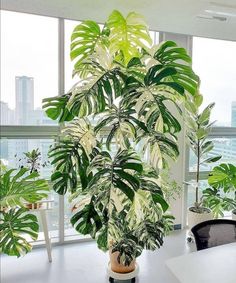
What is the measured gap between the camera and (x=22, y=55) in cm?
328

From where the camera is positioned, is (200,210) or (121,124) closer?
(121,124)

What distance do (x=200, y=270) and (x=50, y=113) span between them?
1637 mm

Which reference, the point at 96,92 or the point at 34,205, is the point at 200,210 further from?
the point at 96,92

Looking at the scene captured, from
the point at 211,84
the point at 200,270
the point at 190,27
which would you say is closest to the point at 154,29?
the point at 190,27

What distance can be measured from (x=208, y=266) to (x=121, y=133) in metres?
1.10

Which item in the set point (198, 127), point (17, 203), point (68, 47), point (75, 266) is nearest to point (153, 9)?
point (68, 47)

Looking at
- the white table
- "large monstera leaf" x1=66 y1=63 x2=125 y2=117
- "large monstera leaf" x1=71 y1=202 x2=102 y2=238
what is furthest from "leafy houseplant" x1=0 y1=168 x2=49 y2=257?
the white table

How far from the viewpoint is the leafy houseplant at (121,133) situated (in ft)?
7.09

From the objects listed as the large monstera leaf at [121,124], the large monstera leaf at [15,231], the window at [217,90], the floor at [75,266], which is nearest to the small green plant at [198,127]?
the window at [217,90]

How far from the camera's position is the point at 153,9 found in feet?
8.80

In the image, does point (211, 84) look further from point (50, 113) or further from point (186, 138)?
point (50, 113)

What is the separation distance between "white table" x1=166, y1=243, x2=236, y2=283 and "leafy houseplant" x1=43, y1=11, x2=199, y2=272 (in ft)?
1.79

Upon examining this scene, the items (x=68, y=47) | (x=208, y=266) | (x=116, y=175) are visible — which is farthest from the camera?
(x=68, y=47)

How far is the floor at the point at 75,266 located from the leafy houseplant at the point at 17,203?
61 centimetres
